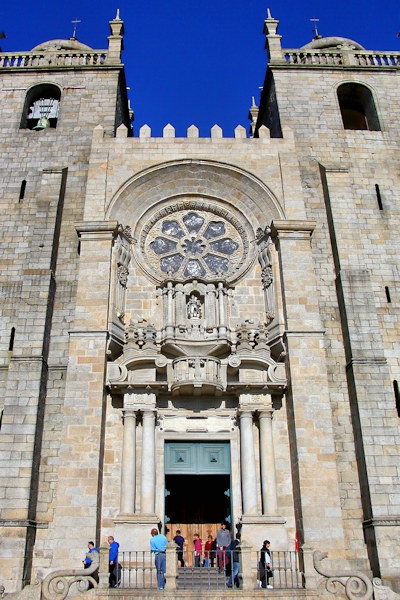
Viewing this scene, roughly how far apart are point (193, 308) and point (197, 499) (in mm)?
4997

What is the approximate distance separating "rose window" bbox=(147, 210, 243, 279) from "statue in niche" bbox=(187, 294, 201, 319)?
3.39 ft

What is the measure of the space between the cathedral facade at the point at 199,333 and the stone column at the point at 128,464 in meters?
0.04

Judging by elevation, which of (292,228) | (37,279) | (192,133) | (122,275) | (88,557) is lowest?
(88,557)

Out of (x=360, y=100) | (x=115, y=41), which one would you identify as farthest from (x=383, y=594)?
(x=115, y=41)

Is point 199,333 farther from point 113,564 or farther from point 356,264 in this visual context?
point 113,564

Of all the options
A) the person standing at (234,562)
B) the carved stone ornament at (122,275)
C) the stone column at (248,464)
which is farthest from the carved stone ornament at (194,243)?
the person standing at (234,562)

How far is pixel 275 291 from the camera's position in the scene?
14930mm

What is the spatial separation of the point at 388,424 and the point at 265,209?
22.3 ft

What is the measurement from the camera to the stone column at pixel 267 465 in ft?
41.2

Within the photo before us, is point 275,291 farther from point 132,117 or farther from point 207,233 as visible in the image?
point 132,117

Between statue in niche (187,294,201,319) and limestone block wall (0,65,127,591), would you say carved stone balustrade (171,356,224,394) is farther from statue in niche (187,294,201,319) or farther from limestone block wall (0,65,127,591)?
limestone block wall (0,65,127,591)

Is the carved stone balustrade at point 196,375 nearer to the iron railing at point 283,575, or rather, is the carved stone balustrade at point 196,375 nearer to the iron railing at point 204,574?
the iron railing at point 204,574

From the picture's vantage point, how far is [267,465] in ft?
42.4

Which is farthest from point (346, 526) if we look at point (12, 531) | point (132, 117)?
point (132, 117)
